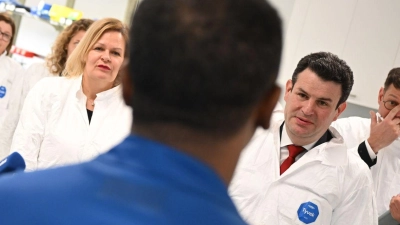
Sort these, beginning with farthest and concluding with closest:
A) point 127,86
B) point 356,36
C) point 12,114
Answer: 1. point 356,36
2. point 12,114
3. point 127,86

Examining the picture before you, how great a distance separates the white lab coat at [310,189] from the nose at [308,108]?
0.14m

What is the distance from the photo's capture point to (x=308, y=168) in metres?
1.90

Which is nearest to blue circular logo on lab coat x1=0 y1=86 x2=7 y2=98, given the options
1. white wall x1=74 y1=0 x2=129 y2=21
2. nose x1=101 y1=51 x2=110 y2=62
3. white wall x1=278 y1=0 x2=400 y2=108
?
nose x1=101 y1=51 x2=110 y2=62

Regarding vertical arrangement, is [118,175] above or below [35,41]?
above

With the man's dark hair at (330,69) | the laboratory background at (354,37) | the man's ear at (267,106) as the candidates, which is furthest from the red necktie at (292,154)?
the laboratory background at (354,37)

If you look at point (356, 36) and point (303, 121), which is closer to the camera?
point (303, 121)

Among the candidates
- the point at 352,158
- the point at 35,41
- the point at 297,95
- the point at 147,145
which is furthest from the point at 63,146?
the point at 35,41

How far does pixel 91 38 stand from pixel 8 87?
1.42 meters

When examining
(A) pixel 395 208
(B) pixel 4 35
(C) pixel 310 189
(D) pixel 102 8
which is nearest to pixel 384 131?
(A) pixel 395 208

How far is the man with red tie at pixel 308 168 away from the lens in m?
1.84

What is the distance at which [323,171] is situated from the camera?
1881 millimetres

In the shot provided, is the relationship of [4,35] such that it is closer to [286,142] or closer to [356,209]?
[286,142]

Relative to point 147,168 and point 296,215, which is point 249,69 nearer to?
point 147,168

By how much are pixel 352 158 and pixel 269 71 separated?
4.52 feet
